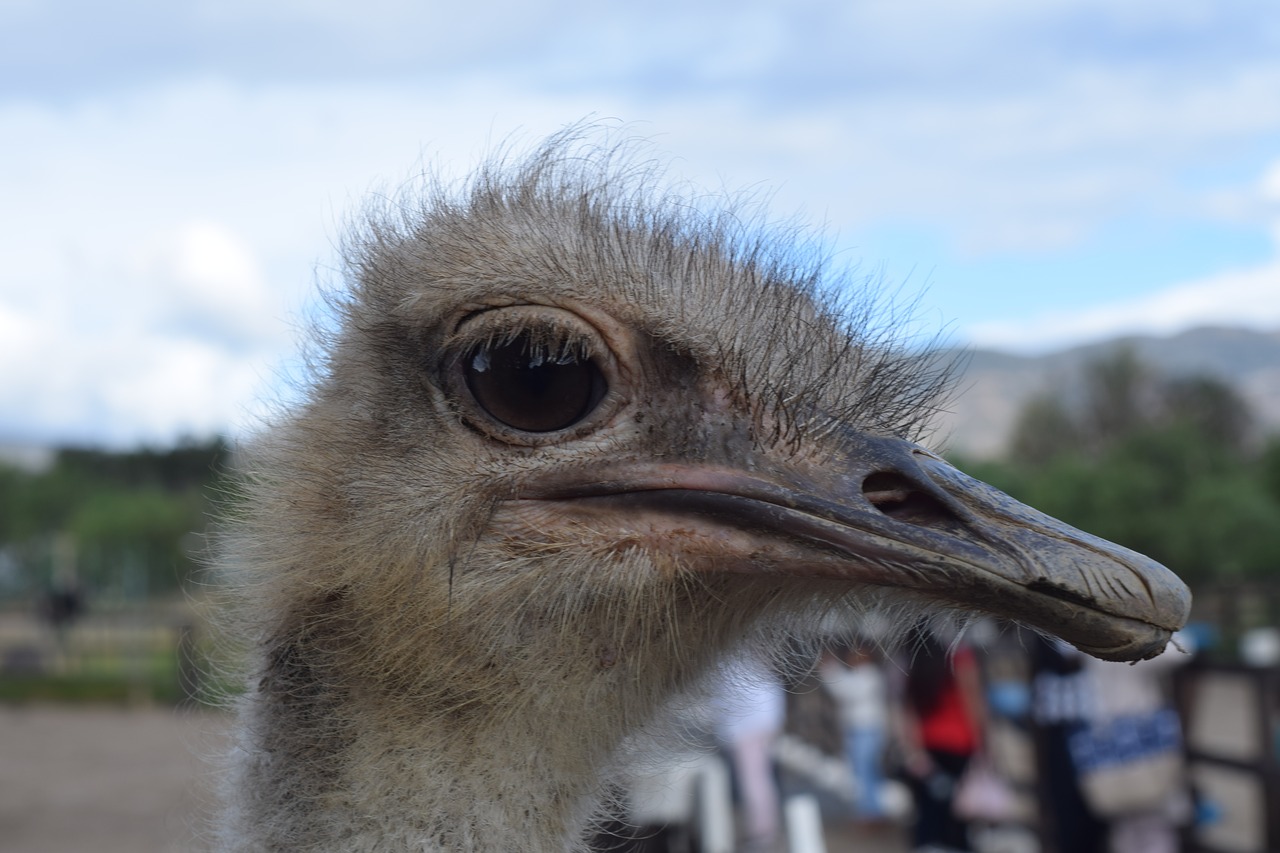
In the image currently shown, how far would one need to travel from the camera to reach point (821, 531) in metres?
1.64

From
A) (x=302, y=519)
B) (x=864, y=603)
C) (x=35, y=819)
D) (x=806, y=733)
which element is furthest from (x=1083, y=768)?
(x=35, y=819)

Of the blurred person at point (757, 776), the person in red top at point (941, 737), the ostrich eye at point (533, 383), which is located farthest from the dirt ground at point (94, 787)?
the ostrich eye at point (533, 383)

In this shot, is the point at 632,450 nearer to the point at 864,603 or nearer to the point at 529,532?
the point at 529,532

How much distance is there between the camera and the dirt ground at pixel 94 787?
10625mm

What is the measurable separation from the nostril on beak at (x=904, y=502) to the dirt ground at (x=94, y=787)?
4849 millimetres

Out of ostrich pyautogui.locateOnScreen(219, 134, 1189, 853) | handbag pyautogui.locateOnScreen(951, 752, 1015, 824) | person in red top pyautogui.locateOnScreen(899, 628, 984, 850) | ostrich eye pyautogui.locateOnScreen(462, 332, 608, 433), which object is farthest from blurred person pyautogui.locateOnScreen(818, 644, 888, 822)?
ostrich eye pyautogui.locateOnScreen(462, 332, 608, 433)

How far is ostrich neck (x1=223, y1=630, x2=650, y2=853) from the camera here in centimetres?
170

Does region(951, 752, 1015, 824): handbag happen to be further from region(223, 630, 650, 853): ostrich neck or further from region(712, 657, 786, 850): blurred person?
region(223, 630, 650, 853): ostrich neck

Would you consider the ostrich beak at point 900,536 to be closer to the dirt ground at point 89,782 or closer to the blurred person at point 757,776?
the blurred person at point 757,776

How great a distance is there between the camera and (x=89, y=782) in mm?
14094

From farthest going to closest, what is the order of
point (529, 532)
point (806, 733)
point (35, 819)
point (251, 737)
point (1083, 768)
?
point (806, 733) < point (35, 819) < point (1083, 768) < point (251, 737) < point (529, 532)

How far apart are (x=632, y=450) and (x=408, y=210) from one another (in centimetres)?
72

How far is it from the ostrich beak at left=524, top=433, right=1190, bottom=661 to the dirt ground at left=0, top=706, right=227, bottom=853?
5290 mm

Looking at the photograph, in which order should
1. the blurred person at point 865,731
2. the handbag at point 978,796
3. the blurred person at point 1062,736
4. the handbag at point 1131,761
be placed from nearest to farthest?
the handbag at point 1131,761, the blurred person at point 1062,736, the handbag at point 978,796, the blurred person at point 865,731
